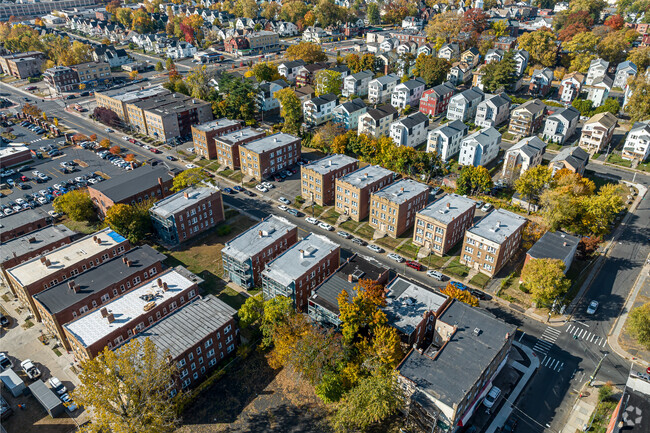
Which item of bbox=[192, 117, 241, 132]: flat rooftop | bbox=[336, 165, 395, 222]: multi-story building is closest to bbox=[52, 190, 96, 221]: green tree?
bbox=[192, 117, 241, 132]: flat rooftop

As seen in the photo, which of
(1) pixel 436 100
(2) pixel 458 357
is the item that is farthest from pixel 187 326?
(1) pixel 436 100

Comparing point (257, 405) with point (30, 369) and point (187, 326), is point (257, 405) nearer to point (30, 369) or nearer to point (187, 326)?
point (187, 326)

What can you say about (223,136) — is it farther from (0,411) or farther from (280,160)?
(0,411)

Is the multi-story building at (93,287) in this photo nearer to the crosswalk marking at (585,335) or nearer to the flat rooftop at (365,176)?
the flat rooftop at (365,176)

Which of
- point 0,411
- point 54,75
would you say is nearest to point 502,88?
point 0,411

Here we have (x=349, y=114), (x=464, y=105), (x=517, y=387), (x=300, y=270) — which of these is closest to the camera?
(x=517, y=387)

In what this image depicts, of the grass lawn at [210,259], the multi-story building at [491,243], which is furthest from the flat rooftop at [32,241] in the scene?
the multi-story building at [491,243]

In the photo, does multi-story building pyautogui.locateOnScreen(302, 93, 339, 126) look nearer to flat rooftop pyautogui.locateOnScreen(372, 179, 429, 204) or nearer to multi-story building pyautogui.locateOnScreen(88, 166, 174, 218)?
multi-story building pyautogui.locateOnScreen(88, 166, 174, 218)
